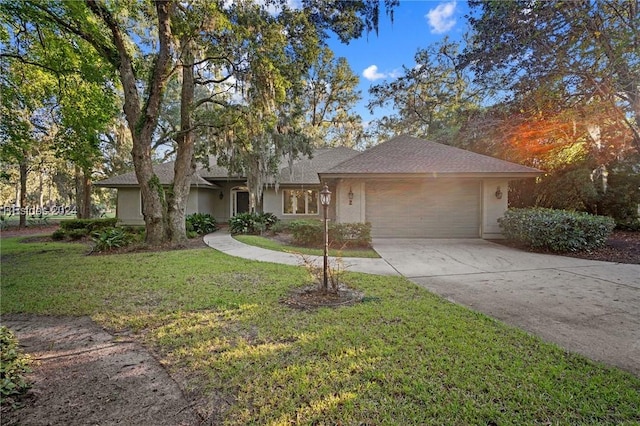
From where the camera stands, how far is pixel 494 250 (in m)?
8.77

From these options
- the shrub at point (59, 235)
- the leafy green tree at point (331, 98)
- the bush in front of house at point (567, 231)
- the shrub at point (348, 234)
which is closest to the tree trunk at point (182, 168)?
the shrub at point (348, 234)

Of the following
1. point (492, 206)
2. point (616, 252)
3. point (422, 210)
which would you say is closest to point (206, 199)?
point (422, 210)

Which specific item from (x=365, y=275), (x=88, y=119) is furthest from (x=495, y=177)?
(x=88, y=119)

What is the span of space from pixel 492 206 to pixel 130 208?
682 inches

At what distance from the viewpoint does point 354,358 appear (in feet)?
9.09

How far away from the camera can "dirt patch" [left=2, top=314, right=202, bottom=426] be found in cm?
211

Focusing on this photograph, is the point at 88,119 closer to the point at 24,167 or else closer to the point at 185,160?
the point at 185,160

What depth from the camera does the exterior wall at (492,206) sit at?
10.9 meters

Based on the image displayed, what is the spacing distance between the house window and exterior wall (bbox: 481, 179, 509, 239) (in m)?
8.24

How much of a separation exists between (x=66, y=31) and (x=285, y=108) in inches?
283

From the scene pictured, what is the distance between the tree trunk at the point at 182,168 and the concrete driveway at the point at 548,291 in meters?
7.02

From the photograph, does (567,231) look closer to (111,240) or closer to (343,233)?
(343,233)

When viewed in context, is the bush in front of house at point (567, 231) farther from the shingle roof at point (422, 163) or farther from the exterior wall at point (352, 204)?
the exterior wall at point (352, 204)

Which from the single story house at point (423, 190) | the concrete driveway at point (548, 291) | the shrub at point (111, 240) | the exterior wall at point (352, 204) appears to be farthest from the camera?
the exterior wall at point (352, 204)
